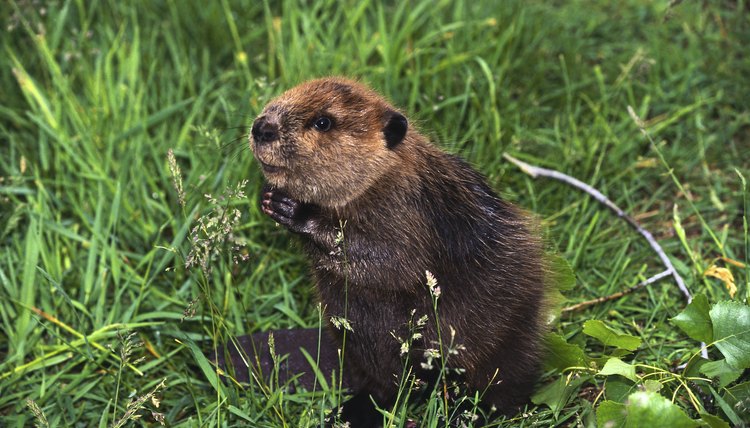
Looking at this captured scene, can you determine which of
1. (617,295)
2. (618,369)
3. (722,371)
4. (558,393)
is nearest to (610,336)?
(618,369)

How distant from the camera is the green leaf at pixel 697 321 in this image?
338 cm

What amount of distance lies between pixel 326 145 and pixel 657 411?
148 centimetres

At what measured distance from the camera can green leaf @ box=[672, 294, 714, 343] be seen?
3.38 m

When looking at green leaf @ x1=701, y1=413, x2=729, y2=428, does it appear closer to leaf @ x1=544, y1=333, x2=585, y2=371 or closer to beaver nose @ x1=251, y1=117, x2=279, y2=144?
leaf @ x1=544, y1=333, x2=585, y2=371

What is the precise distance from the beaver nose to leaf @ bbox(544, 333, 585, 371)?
4.43ft

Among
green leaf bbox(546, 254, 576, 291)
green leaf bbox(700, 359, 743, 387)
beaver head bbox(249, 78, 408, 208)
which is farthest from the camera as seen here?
green leaf bbox(546, 254, 576, 291)

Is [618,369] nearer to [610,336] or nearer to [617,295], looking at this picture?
[610,336]

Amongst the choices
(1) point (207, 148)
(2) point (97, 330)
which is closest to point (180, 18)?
(1) point (207, 148)

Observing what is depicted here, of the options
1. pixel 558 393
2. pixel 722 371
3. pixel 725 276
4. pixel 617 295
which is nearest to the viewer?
pixel 722 371

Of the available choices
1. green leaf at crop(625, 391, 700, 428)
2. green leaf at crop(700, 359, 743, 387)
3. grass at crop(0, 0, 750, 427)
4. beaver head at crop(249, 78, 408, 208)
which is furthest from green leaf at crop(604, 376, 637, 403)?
beaver head at crop(249, 78, 408, 208)

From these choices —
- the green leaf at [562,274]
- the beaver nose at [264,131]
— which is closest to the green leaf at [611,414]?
the green leaf at [562,274]

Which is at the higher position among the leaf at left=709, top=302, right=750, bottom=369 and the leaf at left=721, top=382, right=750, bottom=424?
the leaf at left=709, top=302, right=750, bottom=369

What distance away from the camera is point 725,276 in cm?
402

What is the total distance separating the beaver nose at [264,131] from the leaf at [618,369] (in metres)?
1.47
